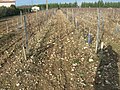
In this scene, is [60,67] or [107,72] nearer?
[107,72]

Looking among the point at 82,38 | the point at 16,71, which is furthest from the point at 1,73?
the point at 82,38

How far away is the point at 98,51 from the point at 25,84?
5214 millimetres

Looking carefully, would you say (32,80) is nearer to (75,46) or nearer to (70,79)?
(70,79)

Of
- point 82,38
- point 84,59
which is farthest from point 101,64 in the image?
point 82,38

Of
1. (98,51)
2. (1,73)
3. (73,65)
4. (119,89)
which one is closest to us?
(119,89)

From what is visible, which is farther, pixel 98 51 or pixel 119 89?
pixel 98 51

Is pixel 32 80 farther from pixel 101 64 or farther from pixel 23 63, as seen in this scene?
pixel 101 64

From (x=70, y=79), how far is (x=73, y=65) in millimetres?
1640

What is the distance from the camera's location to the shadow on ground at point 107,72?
27.0ft

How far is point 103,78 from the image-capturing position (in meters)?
8.87

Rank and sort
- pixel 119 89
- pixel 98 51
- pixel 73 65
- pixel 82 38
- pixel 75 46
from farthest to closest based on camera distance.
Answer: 1. pixel 82 38
2. pixel 75 46
3. pixel 98 51
4. pixel 73 65
5. pixel 119 89

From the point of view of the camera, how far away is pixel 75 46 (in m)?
13.9

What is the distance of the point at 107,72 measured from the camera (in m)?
9.48

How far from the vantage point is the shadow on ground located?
27.0 ft
